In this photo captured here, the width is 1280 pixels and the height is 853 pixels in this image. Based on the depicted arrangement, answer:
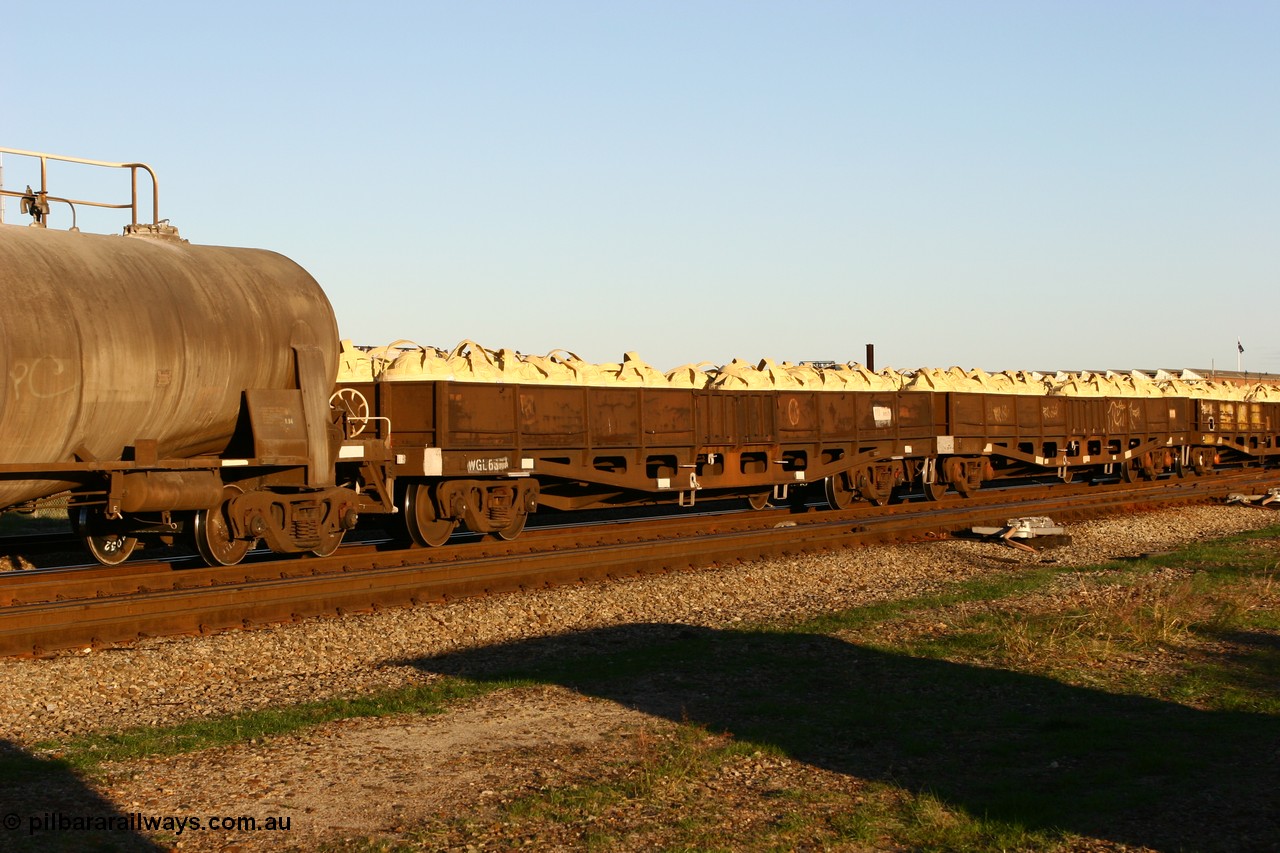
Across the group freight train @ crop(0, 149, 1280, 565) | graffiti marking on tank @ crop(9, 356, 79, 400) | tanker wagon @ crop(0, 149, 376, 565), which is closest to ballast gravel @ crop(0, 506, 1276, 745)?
tanker wagon @ crop(0, 149, 376, 565)

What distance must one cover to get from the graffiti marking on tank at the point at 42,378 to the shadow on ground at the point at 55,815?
4.48 meters

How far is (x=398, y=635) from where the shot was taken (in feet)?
36.6

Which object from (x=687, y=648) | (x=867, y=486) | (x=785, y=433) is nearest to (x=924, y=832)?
(x=687, y=648)

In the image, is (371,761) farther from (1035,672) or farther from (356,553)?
(356,553)

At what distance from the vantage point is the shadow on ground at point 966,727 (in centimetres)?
604

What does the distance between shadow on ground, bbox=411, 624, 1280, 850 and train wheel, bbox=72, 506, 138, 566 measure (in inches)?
227

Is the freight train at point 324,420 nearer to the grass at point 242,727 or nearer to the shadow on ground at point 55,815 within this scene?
the grass at point 242,727

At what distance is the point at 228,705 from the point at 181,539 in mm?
6371

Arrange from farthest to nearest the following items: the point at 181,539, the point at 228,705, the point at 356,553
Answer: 1. the point at 356,553
2. the point at 181,539
3. the point at 228,705

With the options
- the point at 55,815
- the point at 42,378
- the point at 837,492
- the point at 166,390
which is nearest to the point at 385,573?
the point at 166,390

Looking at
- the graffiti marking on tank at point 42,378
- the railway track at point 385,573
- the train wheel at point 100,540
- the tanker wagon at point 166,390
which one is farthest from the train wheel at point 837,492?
the graffiti marking on tank at point 42,378

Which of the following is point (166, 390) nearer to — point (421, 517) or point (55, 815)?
point (421, 517)

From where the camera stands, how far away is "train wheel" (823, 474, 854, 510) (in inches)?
918

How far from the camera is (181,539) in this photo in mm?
14398
